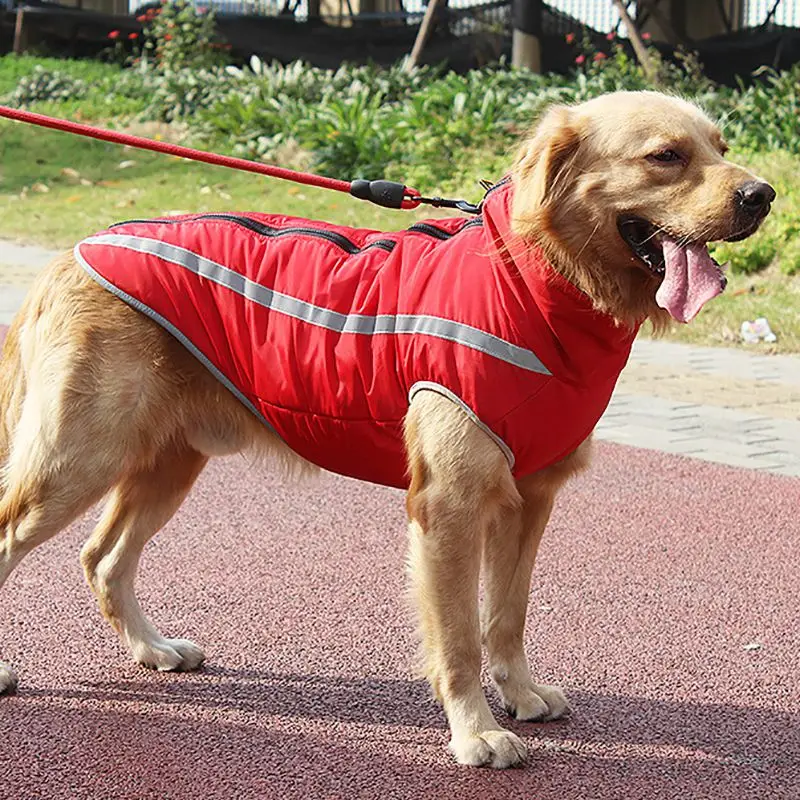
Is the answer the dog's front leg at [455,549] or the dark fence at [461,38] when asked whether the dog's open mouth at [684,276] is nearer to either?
the dog's front leg at [455,549]

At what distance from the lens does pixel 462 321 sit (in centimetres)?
366

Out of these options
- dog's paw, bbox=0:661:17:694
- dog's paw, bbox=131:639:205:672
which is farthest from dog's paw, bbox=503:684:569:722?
dog's paw, bbox=0:661:17:694

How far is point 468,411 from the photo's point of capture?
142 inches

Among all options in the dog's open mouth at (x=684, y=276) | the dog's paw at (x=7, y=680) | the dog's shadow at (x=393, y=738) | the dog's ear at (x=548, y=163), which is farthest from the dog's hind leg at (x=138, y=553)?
the dog's open mouth at (x=684, y=276)

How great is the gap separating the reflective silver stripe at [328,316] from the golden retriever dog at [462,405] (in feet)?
0.47

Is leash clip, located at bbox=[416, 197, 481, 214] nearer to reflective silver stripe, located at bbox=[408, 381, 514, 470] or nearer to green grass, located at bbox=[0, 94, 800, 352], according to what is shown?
reflective silver stripe, located at bbox=[408, 381, 514, 470]

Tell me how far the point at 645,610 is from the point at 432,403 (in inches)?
68.9

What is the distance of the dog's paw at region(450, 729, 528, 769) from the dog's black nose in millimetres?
1620

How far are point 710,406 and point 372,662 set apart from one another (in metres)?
4.53

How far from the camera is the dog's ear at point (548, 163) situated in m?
3.61

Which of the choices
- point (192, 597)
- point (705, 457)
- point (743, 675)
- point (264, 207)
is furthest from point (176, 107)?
point (743, 675)

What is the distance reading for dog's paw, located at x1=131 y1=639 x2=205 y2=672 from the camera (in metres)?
4.39

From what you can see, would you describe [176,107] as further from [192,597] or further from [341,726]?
[341,726]

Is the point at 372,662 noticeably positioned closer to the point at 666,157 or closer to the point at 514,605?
the point at 514,605
